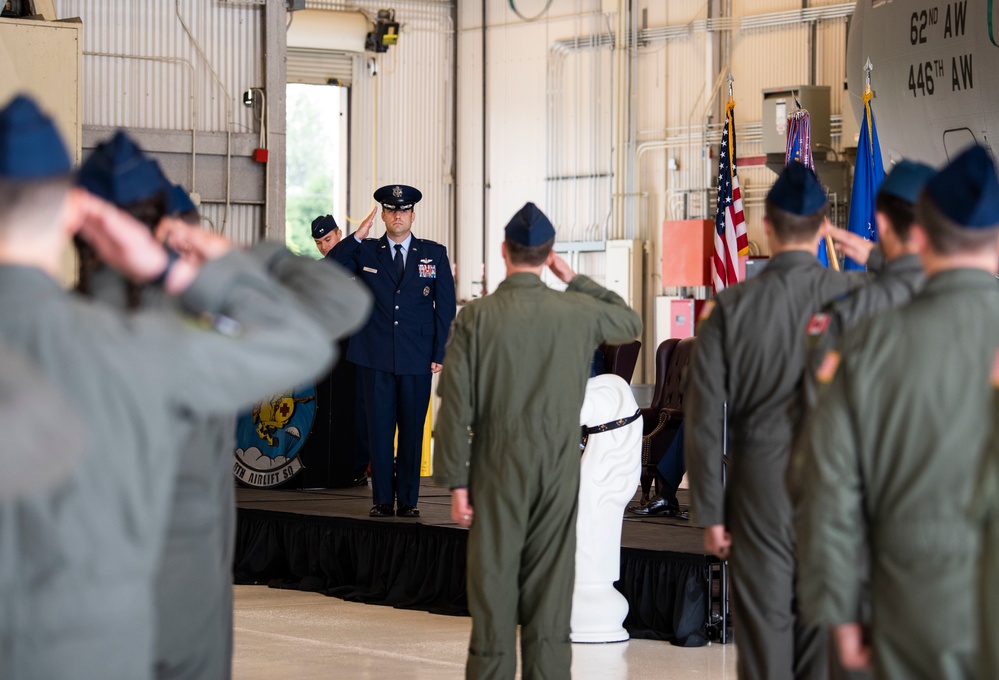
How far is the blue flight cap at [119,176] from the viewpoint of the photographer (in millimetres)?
2158

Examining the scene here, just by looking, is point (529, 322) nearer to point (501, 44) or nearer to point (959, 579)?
point (959, 579)

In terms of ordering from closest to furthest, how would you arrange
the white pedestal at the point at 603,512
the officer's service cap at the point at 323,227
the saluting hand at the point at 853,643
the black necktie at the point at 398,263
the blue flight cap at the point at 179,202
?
the saluting hand at the point at 853,643 < the blue flight cap at the point at 179,202 < the white pedestal at the point at 603,512 < the black necktie at the point at 398,263 < the officer's service cap at the point at 323,227

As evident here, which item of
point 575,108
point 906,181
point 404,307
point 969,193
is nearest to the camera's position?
point 969,193

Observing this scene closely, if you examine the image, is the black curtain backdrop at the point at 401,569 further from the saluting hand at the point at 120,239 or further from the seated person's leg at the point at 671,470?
the saluting hand at the point at 120,239

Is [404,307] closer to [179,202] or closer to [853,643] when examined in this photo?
[179,202]

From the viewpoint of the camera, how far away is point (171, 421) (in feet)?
5.62

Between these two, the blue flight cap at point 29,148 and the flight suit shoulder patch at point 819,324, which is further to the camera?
the flight suit shoulder patch at point 819,324

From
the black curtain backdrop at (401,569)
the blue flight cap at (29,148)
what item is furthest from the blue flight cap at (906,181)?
the black curtain backdrop at (401,569)

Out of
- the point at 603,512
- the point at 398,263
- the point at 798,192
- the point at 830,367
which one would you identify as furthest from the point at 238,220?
the point at 830,367

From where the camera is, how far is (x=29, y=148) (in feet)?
5.41

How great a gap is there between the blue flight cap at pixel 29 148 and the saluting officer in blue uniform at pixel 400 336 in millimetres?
4346

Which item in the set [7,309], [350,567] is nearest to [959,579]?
[7,309]

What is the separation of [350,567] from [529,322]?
2994 millimetres

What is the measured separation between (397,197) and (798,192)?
3.00m
